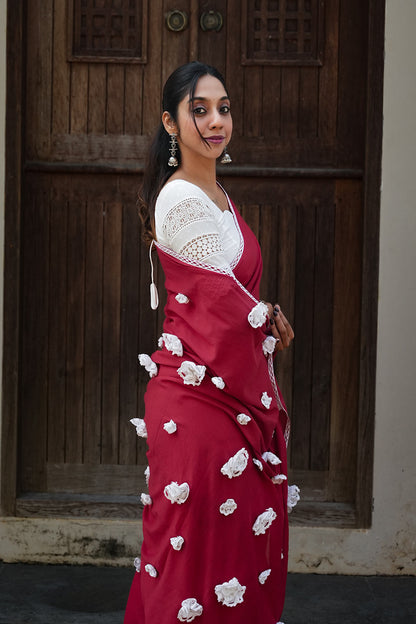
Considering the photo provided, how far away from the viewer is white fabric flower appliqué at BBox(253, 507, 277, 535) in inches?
97.7

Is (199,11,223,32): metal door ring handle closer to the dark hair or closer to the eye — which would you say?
the dark hair

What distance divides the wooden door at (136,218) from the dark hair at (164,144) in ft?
4.33

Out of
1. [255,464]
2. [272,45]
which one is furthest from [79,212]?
[255,464]

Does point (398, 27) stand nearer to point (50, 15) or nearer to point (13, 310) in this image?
point (50, 15)

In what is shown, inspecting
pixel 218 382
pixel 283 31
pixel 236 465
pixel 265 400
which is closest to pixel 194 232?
pixel 218 382

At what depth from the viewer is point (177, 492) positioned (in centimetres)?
241

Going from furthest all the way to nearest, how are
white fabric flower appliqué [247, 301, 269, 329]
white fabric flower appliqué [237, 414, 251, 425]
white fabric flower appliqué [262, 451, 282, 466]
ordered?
white fabric flower appliqué [262, 451, 282, 466] < white fabric flower appliqué [237, 414, 251, 425] < white fabric flower appliqué [247, 301, 269, 329]

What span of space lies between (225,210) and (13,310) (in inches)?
64.6

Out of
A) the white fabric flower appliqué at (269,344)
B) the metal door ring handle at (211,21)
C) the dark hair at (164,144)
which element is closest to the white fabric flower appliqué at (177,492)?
the white fabric flower appliqué at (269,344)

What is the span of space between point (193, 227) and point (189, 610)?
43.5 inches

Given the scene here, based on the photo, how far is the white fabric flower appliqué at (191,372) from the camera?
7.93 feet

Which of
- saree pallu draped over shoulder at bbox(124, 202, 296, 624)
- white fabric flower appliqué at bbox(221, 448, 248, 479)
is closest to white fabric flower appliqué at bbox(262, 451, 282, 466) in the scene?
saree pallu draped over shoulder at bbox(124, 202, 296, 624)

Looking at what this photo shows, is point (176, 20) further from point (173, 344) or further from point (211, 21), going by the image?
point (173, 344)

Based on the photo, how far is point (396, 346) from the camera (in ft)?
12.5
